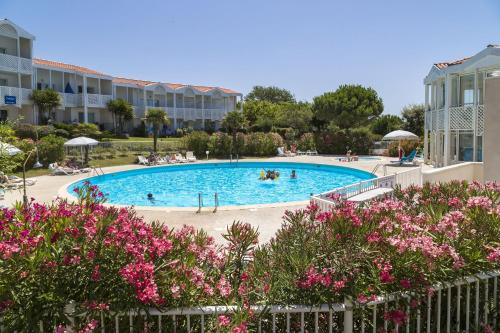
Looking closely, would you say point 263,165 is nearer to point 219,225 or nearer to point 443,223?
point 219,225

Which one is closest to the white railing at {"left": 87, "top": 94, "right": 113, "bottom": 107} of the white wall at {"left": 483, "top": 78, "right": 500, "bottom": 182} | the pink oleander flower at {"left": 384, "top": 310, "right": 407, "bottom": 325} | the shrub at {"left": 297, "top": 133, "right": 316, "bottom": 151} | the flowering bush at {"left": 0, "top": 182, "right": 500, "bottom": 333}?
the shrub at {"left": 297, "top": 133, "right": 316, "bottom": 151}

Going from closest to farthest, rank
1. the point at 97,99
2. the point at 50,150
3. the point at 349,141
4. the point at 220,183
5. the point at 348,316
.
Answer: the point at 348,316 → the point at 220,183 → the point at 50,150 → the point at 349,141 → the point at 97,99

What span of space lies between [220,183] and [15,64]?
23388 mm

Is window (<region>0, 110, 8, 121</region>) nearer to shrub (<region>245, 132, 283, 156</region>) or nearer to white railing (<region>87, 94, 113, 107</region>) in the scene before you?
white railing (<region>87, 94, 113, 107</region>)

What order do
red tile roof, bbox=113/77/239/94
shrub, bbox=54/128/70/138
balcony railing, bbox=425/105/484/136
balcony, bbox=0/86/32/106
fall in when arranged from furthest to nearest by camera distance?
red tile roof, bbox=113/77/239/94 < shrub, bbox=54/128/70/138 < balcony, bbox=0/86/32/106 < balcony railing, bbox=425/105/484/136

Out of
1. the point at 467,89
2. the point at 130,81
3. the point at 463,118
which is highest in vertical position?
the point at 130,81

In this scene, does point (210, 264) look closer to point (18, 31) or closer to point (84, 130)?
point (84, 130)

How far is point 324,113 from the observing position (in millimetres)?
41562

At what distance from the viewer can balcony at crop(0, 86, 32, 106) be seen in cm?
3447

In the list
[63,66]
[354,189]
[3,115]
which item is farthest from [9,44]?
[354,189]

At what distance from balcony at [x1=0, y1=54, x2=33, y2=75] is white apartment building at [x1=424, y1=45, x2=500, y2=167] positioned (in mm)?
33129

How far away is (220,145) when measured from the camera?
120 feet

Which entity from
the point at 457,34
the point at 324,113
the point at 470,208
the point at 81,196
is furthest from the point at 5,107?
the point at 470,208

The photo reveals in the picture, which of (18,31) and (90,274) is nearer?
(90,274)
